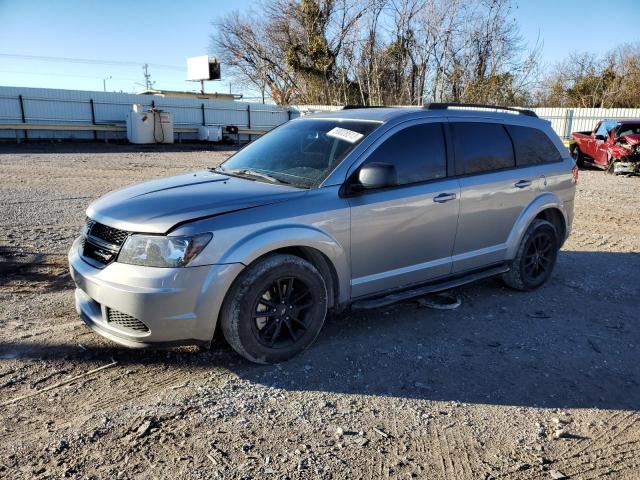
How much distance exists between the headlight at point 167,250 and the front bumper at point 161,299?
0.15 ft

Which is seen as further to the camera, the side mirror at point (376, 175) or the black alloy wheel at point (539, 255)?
the black alloy wheel at point (539, 255)

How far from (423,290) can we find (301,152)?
5.20 feet

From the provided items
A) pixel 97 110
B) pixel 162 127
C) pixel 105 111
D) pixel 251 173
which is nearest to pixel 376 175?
pixel 251 173

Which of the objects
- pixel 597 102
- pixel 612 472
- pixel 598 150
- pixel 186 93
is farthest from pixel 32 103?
pixel 597 102

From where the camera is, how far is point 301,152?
14.6 feet

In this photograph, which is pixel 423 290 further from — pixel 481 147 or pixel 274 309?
pixel 481 147

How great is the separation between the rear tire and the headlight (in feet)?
11.3

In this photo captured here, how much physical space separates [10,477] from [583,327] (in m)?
4.43

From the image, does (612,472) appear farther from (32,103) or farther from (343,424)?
(32,103)

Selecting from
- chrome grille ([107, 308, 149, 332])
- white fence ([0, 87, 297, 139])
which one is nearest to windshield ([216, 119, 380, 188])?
chrome grille ([107, 308, 149, 332])

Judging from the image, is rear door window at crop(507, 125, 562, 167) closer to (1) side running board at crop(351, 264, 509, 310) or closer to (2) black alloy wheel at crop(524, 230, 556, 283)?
(2) black alloy wheel at crop(524, 230, 556, 283)

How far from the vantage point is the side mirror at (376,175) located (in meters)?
3.86

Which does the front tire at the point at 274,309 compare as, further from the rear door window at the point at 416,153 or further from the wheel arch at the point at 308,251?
the rear door window at the point at 416,153

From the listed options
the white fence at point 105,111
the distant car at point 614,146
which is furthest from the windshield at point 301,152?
the white fence at point 105,111
